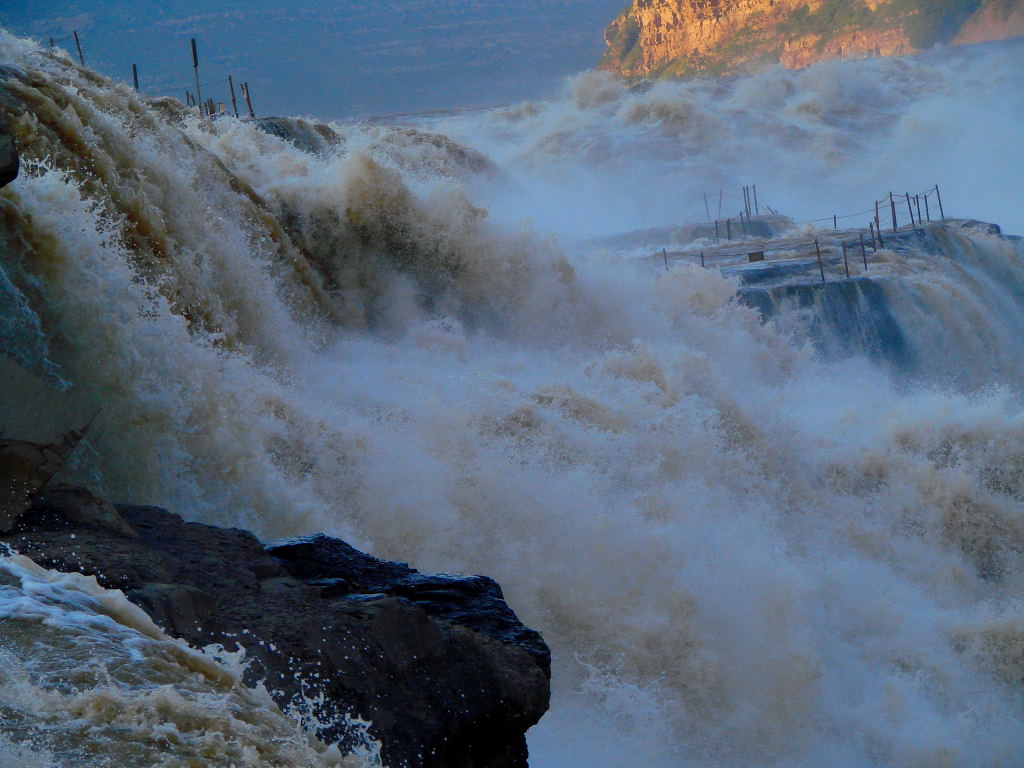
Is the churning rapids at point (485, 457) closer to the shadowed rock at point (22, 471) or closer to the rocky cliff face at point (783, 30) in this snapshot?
the shadowed rock at point (22, 471)

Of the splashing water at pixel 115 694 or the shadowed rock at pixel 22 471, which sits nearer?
the splashing water at pixel 115 694

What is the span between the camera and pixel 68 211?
7.17m

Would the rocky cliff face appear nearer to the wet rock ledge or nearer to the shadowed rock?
the wet rock ledge

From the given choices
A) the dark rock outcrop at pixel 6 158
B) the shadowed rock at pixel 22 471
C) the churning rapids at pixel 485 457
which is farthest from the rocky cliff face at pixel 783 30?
the shadowed rock at pixel 22 471

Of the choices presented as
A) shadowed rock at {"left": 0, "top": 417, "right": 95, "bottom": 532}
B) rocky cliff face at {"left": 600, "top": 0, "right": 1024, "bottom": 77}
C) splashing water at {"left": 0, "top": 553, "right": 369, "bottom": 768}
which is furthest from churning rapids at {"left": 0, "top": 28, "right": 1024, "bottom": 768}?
rocky cliff face at {"left": 600, "top": 0, "right": 1024, "bottom": 77}

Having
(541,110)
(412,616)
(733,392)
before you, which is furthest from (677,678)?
(541,110)

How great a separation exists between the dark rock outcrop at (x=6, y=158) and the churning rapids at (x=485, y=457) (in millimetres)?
918

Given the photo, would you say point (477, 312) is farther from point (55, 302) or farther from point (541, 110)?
point (541, 110)

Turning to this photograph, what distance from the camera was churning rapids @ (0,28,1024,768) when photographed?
516 cm

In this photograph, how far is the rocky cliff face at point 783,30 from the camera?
3543 inches

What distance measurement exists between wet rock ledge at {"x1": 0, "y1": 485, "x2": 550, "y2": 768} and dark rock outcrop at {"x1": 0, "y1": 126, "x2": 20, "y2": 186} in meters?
1.58

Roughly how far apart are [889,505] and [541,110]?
56.7 metres

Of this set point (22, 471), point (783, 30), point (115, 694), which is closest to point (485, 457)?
point (22, 471)

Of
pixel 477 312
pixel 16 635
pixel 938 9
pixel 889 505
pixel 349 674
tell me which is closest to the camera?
pixel 16 635
